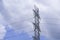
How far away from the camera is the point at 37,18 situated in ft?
642

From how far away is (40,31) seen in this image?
19450cm

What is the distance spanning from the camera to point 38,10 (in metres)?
194

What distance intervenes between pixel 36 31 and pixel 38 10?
7191 mm

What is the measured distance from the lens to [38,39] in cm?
19500

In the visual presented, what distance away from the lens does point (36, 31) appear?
639 feet

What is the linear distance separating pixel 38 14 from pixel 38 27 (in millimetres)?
4457

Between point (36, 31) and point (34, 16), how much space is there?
5.18 meters

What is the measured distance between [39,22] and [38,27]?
175 cm

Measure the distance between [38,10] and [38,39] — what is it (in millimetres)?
9904

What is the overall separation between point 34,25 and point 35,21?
1436 mm

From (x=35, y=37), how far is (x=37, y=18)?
21.5 ft

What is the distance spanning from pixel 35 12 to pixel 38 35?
7.93m

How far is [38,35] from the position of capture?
194 m

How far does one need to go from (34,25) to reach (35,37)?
13.9ft
